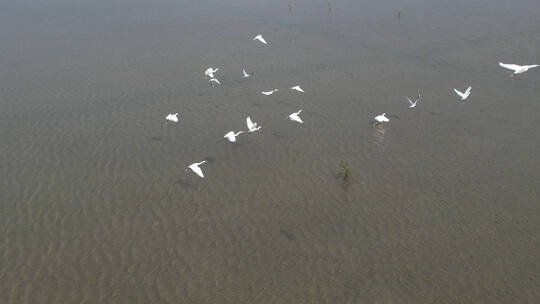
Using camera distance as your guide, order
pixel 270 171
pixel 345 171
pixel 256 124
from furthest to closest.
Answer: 1. pixel 256 124
2. pixel 270 171
3. pixel 345 171

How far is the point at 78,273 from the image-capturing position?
24.3 feet

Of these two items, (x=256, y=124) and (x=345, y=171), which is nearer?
(x=345, y=171)

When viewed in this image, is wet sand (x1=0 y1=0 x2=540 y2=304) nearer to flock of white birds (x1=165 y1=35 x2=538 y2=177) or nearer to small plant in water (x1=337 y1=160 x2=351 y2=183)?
small plant in water (x1=337 y1=160 x2=351 y2=183)

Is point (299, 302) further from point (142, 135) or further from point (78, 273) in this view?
point (142, 135)

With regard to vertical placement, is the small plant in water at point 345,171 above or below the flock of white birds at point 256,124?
below

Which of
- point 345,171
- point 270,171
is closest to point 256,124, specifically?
point 270,171

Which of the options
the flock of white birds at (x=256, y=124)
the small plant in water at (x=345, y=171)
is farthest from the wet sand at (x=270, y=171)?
the flock of white birds at (x=256, y=124)

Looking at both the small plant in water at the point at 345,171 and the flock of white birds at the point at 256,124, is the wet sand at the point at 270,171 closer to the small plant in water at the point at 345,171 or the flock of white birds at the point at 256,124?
the small plant in water at the point at 345,171

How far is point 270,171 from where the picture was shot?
33.4 feet

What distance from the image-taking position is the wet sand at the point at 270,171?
7352 millimetres

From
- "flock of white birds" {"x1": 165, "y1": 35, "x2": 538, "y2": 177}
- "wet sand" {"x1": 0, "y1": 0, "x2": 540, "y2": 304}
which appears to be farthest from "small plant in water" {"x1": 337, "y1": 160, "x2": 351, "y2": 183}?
"flock of white birds" {"x1": 165, "y1": 35, "x2": 538, "y2": 177}

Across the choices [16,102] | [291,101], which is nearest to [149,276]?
[291,101]

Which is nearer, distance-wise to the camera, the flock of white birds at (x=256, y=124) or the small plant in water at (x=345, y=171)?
the small plant in water at (x=345, y=171)

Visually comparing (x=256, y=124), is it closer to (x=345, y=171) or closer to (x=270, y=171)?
(x=270, y=171)
